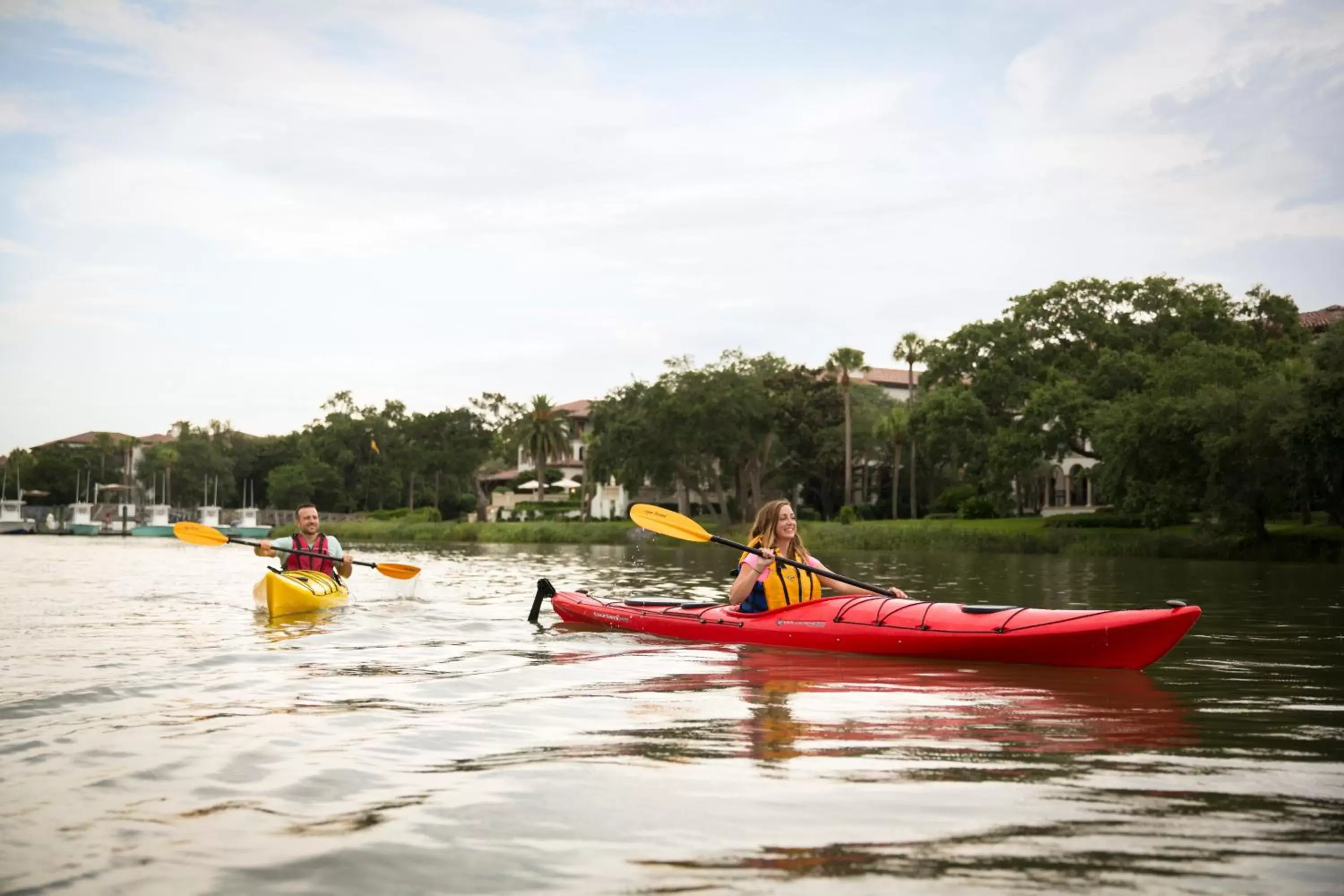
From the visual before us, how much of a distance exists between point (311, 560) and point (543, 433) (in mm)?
61807

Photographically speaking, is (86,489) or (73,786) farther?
(86,489)

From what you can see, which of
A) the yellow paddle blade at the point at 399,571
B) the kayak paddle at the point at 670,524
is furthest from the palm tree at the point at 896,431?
the kayak paddle at the point at 670,524

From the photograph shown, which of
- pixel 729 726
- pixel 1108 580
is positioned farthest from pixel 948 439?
pixel 729 726

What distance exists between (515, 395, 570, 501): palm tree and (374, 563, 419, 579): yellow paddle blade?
58.5 meters

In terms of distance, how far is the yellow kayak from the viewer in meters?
12.6

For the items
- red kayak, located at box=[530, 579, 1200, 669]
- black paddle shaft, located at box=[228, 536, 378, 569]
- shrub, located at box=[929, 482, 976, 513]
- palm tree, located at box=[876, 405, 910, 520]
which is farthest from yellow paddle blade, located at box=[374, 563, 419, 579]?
shrub, located at box=[929, 482, 976, 513]

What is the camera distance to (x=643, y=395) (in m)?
56.4

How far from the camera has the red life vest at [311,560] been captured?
537 inches

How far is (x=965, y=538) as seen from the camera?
38219 millimetres

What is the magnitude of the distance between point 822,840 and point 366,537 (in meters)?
53.6

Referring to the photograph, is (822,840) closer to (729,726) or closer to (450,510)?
(729,726)

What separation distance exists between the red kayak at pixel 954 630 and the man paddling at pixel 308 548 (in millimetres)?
5077

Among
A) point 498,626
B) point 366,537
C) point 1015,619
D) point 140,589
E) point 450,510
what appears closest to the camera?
point 1015,619

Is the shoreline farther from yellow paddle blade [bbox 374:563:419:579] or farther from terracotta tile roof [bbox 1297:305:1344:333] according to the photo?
terracotta tile roof [bbox 1297:305:1344:333]
